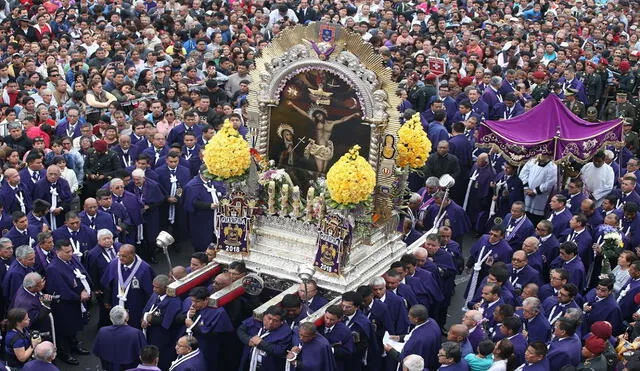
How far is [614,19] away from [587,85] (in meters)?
8.87

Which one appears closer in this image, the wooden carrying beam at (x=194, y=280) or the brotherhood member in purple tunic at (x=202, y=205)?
the wooden carrying beam at (x=194, y=280)

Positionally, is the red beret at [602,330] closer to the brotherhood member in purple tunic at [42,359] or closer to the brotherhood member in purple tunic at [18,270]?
the brotherhood member in purple tunic at [42,359]

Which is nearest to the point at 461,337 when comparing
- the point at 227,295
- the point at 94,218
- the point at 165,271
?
the point at 227,295

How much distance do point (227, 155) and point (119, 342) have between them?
3205mm

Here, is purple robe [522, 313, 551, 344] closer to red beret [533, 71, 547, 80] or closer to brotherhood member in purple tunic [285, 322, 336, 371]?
brotherhood member in purple tunic [285, 322, 336, 371]

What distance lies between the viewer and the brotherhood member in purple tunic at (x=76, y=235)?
14.2 meters

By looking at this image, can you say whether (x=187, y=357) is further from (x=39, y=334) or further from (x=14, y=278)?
(x=14, y=278)

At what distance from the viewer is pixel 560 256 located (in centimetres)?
1404

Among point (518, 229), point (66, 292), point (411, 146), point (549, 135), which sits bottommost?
point (66, 292)

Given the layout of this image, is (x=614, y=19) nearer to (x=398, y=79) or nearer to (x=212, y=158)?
(x=398, y=79)

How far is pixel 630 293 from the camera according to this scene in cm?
1323

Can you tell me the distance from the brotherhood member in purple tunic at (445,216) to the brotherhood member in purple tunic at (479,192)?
224 cm

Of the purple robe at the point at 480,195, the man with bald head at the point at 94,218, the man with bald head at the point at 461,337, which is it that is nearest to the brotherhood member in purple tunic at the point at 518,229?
the purple robe at the point at 480,195

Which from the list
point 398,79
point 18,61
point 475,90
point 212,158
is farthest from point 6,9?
point 212,158
